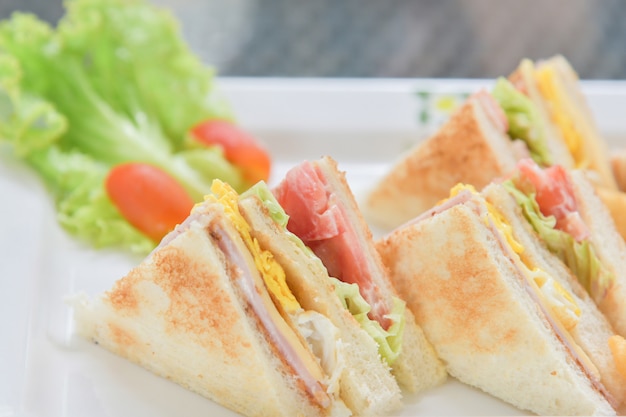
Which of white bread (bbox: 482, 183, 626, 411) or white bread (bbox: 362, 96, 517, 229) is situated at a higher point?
white bread (bbox: 362, 96, 517, 229)

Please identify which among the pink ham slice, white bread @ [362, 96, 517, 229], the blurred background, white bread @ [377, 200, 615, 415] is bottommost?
white bread @ [377, 200, 615, 415]

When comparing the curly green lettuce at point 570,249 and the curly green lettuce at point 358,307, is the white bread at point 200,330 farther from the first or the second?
the curly green lettuce at point 570,249

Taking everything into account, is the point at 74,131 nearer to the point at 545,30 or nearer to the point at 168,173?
the point at 168,173

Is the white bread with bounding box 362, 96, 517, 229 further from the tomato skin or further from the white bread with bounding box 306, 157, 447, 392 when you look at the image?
the white bread with bounding box 306, 157, 447, 392

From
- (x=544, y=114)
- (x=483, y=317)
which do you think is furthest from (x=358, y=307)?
(x=544, y=114)

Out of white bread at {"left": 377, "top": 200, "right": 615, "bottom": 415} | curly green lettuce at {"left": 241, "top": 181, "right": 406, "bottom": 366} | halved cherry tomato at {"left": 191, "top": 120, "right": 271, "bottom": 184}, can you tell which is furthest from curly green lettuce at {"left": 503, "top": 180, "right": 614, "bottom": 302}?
halved cherry tomato at {"left": 191, "top": 120, "right": 271, "bottom": 184}

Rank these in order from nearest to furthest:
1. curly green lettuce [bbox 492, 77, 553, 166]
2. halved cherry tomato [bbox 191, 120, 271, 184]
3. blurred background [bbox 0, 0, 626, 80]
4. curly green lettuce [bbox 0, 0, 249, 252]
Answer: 1. curly green lettuce [bbox 492, 77, 553, 166]
2. curly green lettuce [bbox 0, 0, 249, 252]
3. halved cherry tomato [bbox 191, 120, 271, 184]
4. blurred background [bbox 0, 0, 626, 80]

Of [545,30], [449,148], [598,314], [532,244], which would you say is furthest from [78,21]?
[545,30]
